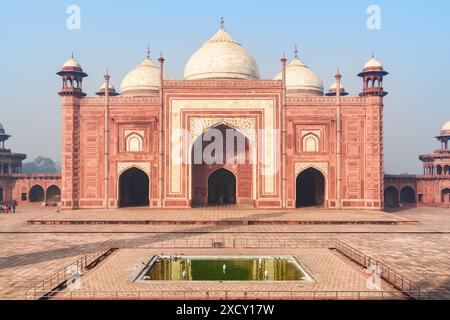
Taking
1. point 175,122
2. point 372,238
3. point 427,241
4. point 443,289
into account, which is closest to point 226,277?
point 443,289

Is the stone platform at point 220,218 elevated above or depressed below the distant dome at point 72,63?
below

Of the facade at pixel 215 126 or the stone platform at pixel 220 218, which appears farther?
the facade at pixel 215 126

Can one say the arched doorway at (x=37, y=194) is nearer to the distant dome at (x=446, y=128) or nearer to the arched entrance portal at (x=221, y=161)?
the arched entrance portal at (x=221, y=161)

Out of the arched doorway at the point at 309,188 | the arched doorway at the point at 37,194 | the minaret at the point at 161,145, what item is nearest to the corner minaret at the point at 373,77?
the arched doorway at the point at 309,188

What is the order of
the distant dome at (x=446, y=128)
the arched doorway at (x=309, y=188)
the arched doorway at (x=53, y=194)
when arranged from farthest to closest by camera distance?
the distant dome at (x=446, y=128), the arched doorway at (x=53, y=194), the arched doorway at (x=309, y=188)

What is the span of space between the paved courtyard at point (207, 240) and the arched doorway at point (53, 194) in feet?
28.8

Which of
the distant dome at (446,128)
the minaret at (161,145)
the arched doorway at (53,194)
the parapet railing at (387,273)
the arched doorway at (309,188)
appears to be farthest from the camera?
the distant dome at (446,128)

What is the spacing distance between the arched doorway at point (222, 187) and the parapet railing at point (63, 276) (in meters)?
13.8

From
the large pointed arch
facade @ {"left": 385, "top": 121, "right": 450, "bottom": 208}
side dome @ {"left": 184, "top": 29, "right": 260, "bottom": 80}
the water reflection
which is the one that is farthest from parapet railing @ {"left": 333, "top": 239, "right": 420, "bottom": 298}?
facade @ {"left": 385, "top": 121, "right": 450, "bottom": 208}

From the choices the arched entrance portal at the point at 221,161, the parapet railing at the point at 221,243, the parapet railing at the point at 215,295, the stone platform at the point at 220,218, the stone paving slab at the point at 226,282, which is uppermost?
the arched entrance portal at the point at 221,161

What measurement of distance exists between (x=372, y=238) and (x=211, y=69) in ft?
50.7

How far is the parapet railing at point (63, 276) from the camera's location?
309 inches

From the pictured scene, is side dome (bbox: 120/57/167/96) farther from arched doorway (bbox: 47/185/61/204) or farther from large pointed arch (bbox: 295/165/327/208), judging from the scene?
large pointed arch (bbox: 295/165/327/208)

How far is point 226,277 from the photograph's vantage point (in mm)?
9461
